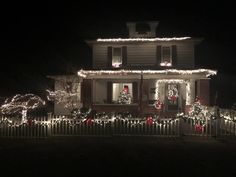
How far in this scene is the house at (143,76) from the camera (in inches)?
1014

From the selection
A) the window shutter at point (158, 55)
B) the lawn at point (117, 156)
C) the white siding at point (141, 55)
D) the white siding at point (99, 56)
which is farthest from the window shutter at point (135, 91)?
the lawn at point (117, 156)

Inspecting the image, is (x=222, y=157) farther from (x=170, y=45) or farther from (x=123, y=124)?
(x=170, y=45)

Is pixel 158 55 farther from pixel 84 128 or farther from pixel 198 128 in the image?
pixel 84 128

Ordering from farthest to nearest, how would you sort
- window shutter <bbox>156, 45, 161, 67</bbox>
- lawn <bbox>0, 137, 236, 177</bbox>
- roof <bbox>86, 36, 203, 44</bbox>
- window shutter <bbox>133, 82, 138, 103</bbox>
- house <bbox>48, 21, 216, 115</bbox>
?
window shutter <bbox>133, 82, 138, 103</bbox>
window shutter <bbox>156, 45, 161, 67</bbox>
roof <bbox>86, 36, 203, 44</bbox>
house <bbox>48, 21, 216, 115</bbox>
lawn <bbox>0, 137, 236, 177</bbox>

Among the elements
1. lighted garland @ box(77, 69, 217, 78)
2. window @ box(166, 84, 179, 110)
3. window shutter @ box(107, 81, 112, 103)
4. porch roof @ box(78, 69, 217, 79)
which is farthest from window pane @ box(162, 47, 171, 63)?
window shutter @ box(107, 81, 112, 103)

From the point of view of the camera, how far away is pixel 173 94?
2716 cm

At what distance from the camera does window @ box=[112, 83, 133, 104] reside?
27047mm

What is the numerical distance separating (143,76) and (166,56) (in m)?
2.56

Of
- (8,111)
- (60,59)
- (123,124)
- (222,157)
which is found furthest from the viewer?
(60,59)

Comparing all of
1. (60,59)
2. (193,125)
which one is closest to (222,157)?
(193,125)

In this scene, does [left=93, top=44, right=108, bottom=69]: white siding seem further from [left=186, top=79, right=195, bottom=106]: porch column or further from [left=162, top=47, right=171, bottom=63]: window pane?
[left=186, top=79, right=195, bottom=106]: porch column

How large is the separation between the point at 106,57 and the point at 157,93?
438 cm

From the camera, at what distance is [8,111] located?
853 inches
